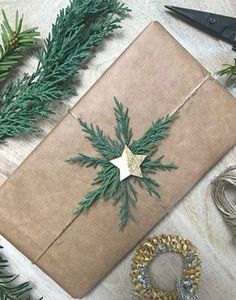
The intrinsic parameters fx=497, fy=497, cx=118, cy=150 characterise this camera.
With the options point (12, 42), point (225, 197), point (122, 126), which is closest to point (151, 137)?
point (122, 126)

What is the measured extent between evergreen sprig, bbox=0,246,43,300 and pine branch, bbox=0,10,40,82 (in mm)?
351

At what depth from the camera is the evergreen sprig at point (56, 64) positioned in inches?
33.7

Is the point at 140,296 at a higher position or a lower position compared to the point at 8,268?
higher

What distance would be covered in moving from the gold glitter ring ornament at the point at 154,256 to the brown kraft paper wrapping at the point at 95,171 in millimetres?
29

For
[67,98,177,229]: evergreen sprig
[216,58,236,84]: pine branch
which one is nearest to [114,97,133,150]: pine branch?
[67,98,177,229]: evergreen sprig

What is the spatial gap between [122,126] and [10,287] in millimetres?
357

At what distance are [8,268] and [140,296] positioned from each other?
0.25 metres

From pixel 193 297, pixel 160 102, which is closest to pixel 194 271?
pixel 193 297

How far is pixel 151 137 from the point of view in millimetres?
903

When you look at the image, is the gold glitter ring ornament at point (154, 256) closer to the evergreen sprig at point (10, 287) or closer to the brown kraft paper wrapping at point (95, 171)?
the brown kraft paper wrapping at point (95, 171)

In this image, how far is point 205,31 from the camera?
934 mm

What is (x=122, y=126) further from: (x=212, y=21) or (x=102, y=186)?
(x=212, y=21)

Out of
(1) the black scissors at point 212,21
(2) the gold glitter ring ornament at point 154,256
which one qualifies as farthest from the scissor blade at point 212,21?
(2) the gold glitter ring ornament at point 154,256

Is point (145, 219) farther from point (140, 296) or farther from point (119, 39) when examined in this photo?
point (119, 39)
